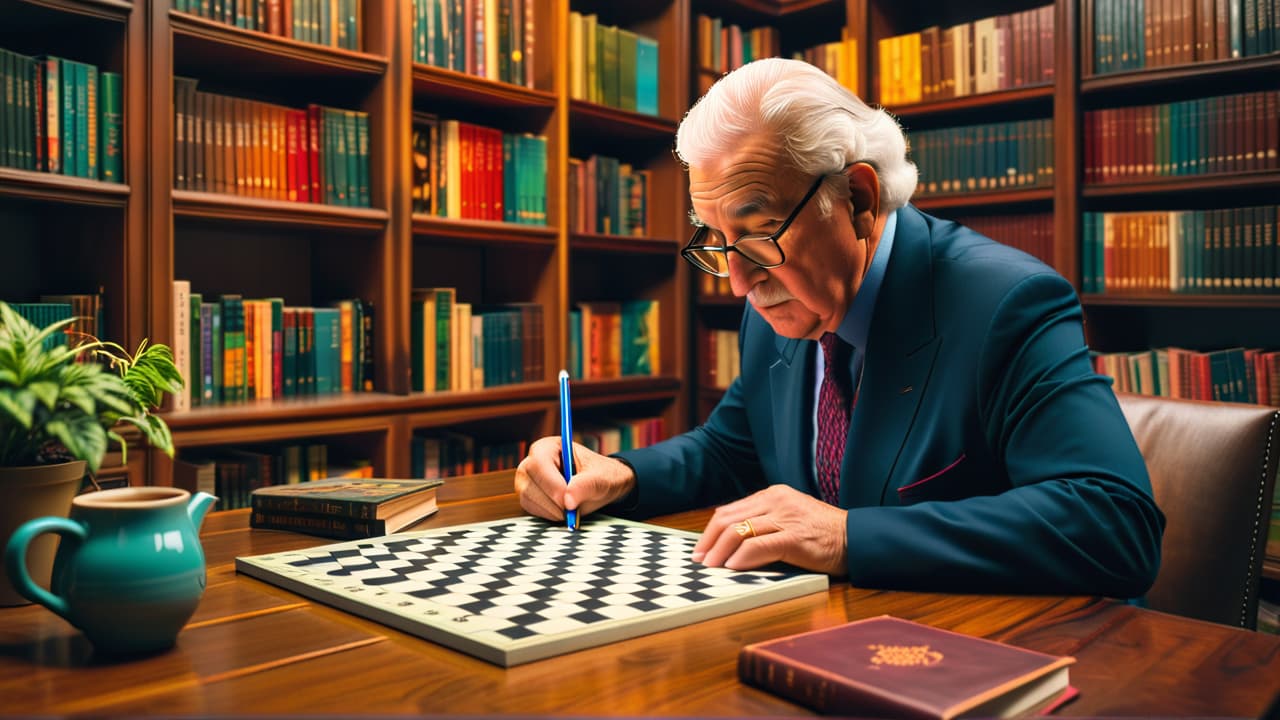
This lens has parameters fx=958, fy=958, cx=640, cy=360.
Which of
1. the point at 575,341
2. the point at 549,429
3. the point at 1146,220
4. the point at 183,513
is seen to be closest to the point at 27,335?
the point at 183,513

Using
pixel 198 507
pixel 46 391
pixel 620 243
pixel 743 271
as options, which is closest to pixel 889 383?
pixel 743 271

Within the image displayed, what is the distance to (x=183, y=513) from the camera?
0.76 m

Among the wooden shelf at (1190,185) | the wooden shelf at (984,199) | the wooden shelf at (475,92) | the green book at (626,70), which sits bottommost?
the wooden shelf at (1190,185)

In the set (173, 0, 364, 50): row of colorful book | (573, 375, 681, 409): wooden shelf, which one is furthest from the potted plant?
(573, 375, 681, 409): wooden shelf

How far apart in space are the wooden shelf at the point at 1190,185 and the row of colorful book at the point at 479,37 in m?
1.76

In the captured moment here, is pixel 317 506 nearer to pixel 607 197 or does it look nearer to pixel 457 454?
pixel 457 454

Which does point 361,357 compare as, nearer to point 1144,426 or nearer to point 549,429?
point 549,429

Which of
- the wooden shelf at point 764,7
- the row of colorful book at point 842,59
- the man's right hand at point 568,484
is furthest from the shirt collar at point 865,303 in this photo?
the wooden shelf at point 764,7

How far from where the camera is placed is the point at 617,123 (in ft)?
10.8

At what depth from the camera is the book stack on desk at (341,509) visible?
1156mm

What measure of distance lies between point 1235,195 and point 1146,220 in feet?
0.98

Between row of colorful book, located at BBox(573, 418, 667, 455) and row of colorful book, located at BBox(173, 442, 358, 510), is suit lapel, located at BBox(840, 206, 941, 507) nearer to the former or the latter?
row of colorful book, located at BBox(173, 442, 358, 510)

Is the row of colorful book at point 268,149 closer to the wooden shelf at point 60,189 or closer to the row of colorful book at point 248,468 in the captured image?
the wooden shelf at point 60,189

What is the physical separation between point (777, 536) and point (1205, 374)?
7.19ft
